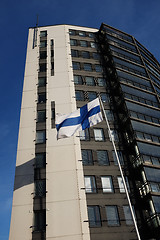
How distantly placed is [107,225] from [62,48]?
30.3m

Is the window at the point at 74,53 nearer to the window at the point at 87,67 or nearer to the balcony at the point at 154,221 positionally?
the window at the point at 87,67

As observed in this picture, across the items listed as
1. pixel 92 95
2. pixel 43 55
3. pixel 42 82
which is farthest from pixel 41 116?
pixel 43 55

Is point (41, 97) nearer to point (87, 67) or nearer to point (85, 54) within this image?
point (87, 67)

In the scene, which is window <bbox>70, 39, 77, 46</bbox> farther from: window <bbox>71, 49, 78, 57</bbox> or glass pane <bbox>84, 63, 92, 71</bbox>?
glass pane <bbox>84, 63, 92, 71</bbox>

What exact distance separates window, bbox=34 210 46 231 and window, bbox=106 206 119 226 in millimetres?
6852

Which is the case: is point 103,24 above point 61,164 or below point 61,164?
above

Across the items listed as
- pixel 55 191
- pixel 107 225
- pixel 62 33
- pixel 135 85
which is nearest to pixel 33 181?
pixel 55 191

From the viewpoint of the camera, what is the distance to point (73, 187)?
23297 millimetres

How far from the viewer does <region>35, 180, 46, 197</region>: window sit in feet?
76.9

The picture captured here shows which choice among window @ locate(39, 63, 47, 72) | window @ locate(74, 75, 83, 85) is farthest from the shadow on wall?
window @ locate(39, 63, 47, 72)

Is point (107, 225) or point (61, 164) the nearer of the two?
point (107, 225)

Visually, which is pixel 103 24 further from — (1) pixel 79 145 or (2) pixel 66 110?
(1) pixel 79 145

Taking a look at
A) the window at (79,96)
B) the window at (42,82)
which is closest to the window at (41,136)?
the window at (79,96)

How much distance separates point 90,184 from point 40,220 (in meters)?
6.67
